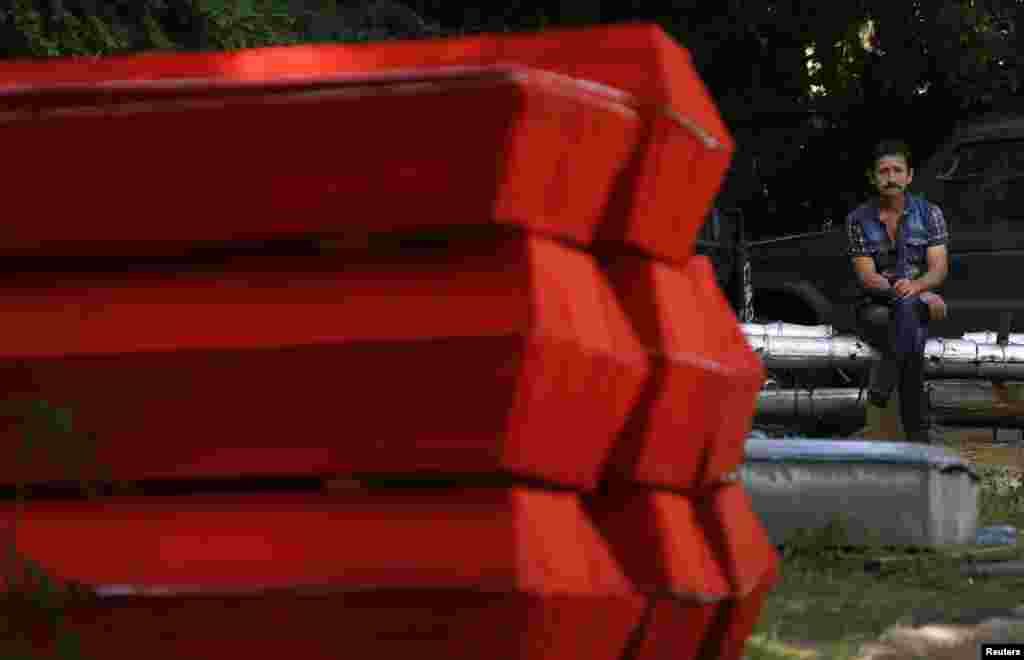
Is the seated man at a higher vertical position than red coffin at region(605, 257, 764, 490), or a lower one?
lower

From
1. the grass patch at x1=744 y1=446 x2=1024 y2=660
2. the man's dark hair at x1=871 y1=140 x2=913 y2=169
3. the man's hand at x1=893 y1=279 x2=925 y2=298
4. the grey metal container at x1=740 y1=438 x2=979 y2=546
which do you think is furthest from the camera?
the man's hand at x1=893 y1=279 x2=925 y2=298

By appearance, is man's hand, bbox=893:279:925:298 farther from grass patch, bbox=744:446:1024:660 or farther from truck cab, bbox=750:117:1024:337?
grass patch, bbox=744:446:1024:660

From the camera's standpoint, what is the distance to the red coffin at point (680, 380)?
103 inches

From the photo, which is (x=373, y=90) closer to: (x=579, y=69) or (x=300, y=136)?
(x=300, y=136)

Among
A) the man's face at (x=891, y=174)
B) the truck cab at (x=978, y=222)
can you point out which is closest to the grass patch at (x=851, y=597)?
the man's face at (x=891, y=174)

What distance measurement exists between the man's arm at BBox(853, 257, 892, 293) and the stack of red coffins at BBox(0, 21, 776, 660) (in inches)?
324

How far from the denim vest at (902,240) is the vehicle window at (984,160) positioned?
3.35 m

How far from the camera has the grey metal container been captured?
594 centimetres

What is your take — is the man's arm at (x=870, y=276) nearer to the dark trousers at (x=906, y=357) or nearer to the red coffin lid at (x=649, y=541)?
the dark trousers at (x=906, y=357)

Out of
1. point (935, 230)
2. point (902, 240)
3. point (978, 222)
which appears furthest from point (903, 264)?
point (978, 222)

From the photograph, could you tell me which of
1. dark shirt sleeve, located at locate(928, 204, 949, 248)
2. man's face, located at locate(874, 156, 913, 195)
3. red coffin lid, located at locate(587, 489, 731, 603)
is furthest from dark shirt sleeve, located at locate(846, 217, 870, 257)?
red coffin lid, located at locate(587, 489, 731, 603)

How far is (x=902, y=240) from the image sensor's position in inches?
417

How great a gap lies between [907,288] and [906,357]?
0.35 meters

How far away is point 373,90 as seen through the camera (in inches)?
92.1
